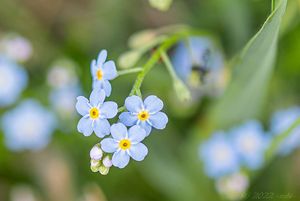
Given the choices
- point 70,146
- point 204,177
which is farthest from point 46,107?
point 204,177

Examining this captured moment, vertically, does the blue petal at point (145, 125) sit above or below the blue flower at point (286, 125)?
below

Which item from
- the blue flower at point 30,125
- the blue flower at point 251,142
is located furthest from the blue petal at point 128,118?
the blue flower at point 30,125

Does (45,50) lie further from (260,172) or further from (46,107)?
(260,172)

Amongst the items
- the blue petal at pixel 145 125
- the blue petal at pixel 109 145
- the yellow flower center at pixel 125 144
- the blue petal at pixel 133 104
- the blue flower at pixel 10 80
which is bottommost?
the yellow flower center at pixel 125 144

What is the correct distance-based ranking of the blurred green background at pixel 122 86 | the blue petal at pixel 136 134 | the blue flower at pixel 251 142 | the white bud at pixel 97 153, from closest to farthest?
the blue petal at pixel 136 134
the white bud at pixel 97 153
the blue flower at pixel 251 142
the blurred green background at pixel 122 86

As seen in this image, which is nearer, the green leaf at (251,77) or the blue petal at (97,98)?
the blue petal at (97,98)

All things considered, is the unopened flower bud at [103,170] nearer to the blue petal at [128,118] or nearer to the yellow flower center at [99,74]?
the blue petal at [128,118]

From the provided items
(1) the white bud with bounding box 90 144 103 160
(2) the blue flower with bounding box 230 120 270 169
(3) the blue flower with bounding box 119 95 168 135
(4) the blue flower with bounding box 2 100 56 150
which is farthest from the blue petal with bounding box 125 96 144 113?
(4) the blue flower with bounding box 2 100 56 150
